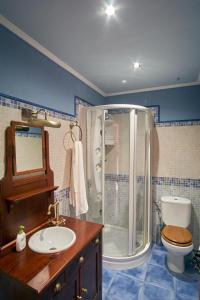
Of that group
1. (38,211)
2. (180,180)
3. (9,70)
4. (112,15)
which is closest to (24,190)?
(38,211)

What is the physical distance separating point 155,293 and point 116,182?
4.22ft

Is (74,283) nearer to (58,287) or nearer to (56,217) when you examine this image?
(58,287)

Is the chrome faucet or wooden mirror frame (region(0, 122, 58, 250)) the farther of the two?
the chrome faucet

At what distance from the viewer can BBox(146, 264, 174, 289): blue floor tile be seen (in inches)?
72.2

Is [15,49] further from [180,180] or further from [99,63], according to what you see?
[180,180]

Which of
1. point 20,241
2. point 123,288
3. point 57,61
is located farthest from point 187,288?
point 57,61

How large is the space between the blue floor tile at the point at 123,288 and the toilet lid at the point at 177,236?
588 mm

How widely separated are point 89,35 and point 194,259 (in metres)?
2.75

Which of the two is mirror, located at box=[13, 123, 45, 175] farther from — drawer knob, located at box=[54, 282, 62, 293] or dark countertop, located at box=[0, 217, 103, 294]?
drawer knob, located at box=[54, 282, 62, 293]

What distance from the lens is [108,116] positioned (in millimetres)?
2213

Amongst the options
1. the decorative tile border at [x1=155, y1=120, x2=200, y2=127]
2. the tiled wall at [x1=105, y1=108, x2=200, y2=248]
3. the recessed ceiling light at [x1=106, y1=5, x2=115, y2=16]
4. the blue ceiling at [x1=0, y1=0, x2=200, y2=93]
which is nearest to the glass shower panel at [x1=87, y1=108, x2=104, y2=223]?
the tiled wall at [x1=105, y1=108, x2=200, y2=248]

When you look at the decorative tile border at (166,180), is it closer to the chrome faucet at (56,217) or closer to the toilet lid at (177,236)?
the toilet lid at (177,236)

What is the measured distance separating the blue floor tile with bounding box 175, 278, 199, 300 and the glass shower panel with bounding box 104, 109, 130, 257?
0.63 m

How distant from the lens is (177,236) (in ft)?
6.62
